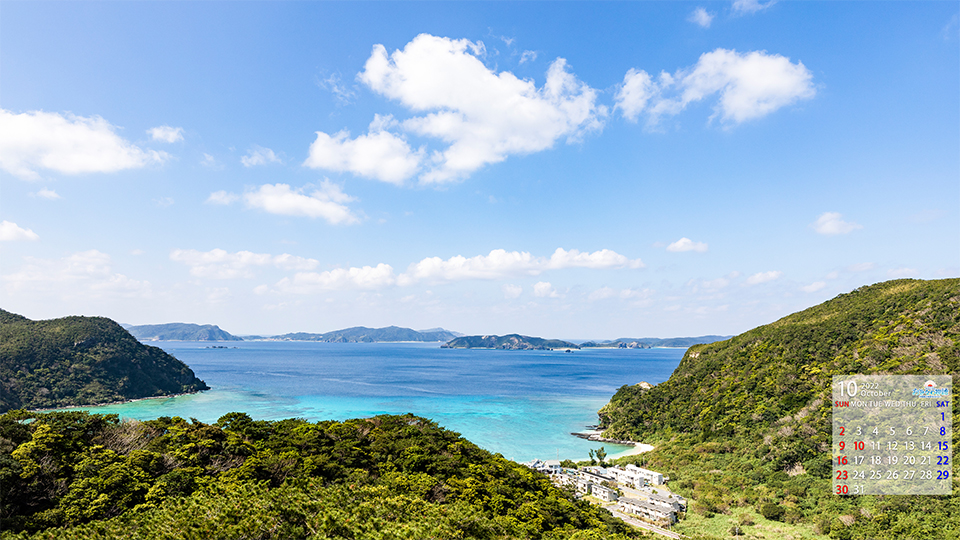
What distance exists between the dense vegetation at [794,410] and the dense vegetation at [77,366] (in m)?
100

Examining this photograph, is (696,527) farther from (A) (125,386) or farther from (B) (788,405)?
(A) (125,386)

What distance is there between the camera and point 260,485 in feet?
59.5

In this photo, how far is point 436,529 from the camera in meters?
14.2

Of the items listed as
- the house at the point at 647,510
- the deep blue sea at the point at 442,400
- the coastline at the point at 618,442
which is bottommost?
the deep blue sea at the point at 442,400

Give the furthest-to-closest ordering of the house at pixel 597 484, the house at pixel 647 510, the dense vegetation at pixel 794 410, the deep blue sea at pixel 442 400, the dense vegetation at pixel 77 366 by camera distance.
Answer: the dense vegetation at pixel 77 366, the deep blue sea at pixel 442 400, the house at pixel 597 484, the house at pixel 647 510, the dense vegetation at pixel 794 410

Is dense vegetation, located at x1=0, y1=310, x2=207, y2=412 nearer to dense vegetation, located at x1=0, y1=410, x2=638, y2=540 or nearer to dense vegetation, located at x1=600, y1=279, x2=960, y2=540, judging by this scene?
dense vegetation, located at x1=0, y1=410, x2=638, y2=540

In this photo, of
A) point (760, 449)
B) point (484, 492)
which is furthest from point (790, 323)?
point (484, 492)

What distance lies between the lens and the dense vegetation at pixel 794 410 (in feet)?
95.8

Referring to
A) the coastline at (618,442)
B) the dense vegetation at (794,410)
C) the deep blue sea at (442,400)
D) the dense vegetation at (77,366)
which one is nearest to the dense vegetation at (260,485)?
the dense vegetation at (794,410)

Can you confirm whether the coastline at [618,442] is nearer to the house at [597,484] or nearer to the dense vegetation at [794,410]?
the dense vegetation at [794,410]

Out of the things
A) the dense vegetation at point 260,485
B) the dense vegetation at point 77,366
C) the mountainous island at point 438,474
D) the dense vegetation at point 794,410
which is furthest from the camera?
the dense vegetation at point 77,366

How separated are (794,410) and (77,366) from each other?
127m

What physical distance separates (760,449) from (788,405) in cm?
833
